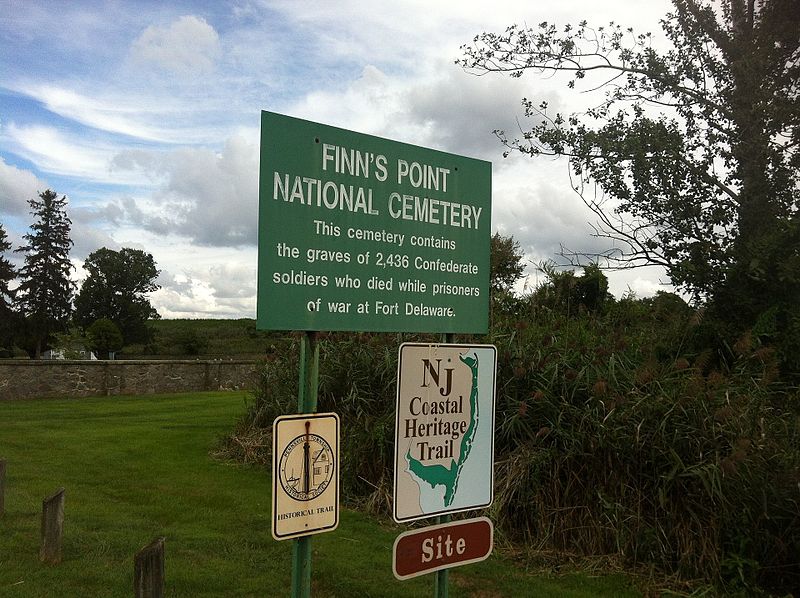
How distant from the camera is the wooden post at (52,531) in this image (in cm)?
620

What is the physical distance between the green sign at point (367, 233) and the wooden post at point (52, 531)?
419 centimetres

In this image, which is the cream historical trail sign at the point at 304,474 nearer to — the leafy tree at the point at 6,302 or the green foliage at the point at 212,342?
the green foliage at the point at 212,342

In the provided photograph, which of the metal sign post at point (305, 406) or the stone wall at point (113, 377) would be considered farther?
the stone wall at point (113, 377)

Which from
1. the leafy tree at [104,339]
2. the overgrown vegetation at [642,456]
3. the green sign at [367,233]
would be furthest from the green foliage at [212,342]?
the green sign at [367,233]

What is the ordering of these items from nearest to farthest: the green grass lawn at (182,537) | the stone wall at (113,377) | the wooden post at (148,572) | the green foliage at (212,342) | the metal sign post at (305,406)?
the metal sign post at (305,406)
the wooden post at (148,572)
the green grass lawn at (182,537)
the stone wall at (113,377)
the green foliage at (212,342)

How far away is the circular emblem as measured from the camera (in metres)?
3.07

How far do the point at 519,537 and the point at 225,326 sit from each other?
60733mm

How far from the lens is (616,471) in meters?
6.54

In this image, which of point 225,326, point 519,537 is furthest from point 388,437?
point 225,326

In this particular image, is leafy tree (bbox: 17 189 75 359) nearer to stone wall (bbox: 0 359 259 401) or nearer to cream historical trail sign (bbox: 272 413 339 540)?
stone wall (bbox: 0 359 259 401)

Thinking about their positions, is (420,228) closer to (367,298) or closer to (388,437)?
(367,298)

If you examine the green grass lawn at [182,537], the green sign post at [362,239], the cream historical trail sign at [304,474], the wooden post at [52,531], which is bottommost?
the green grass lawn at [182,537]

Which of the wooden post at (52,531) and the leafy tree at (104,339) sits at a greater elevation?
the leafy tree at (104,339)

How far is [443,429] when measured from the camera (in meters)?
3.42
